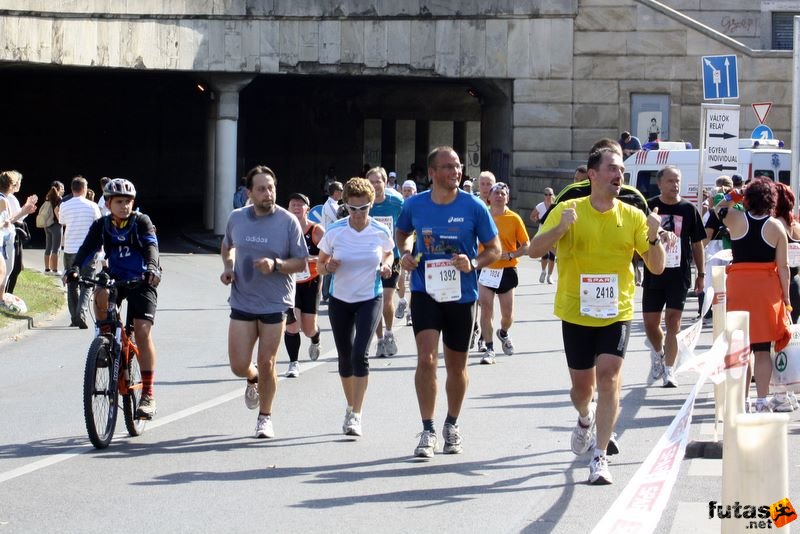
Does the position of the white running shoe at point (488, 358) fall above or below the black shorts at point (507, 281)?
below

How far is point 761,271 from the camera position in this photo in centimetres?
1044

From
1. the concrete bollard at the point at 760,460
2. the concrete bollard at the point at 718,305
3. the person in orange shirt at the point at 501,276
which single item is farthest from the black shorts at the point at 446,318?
the person in orange shirt at the point at 501,276

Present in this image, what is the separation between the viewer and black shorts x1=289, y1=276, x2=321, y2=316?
42.9ft

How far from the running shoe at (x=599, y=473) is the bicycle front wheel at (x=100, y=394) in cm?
317

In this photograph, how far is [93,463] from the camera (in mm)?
8805

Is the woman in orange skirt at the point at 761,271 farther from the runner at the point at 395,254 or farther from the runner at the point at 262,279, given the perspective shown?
the runner at the point at 395,254

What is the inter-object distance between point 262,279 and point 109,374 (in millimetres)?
1193

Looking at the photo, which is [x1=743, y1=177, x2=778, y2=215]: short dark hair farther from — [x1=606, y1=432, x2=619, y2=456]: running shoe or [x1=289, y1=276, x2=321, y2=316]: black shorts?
[x1=289, y1=276, x2=321, y2=316]: black shorts

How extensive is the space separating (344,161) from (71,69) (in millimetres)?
17979

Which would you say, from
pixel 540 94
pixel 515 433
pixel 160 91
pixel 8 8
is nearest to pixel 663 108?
pixel 540 94

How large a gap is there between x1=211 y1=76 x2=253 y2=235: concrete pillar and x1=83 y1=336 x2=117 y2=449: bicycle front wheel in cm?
2607

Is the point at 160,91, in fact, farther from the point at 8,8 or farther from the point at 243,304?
the point at 243,304

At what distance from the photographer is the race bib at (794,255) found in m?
12.1

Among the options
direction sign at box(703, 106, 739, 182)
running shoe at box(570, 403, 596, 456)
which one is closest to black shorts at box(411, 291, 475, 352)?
running shoe at box(570, 403, 596, 456)
